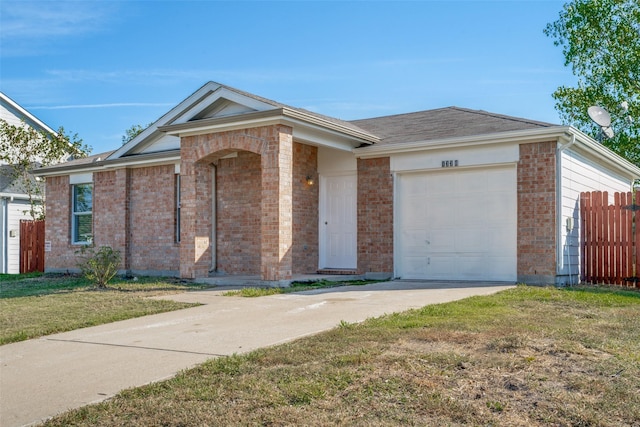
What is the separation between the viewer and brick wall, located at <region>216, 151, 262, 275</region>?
597 inches

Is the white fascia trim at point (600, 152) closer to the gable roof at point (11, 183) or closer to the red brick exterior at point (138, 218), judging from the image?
A: the red brick exterior at point (138, 218)

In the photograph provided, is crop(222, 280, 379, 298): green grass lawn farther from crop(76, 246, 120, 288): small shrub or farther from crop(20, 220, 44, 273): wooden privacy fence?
crop(20, 220, 44, 273): wooden privacy fence

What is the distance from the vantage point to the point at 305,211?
15109 millimetres

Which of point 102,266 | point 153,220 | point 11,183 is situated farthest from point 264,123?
point 11,183

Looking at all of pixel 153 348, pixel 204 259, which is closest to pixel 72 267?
pixel 204 259

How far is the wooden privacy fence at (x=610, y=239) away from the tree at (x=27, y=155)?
1882cm

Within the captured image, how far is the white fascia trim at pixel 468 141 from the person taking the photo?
12.2 m

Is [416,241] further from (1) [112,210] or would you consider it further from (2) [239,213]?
(1) [112,210]

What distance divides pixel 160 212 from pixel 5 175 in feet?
33.1

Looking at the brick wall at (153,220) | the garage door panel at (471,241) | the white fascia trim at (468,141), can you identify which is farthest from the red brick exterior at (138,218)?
the garage door panel at (471,241)

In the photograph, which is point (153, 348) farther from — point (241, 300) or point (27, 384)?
point (241, 300)

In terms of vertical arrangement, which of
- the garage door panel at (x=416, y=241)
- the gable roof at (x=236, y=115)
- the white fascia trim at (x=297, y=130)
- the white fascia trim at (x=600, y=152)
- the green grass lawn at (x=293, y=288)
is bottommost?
the green grass lawn at (x=293, y=288)

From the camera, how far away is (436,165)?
13.6 meters

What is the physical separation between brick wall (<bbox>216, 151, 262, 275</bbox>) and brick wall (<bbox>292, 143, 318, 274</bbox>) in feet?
3.01
